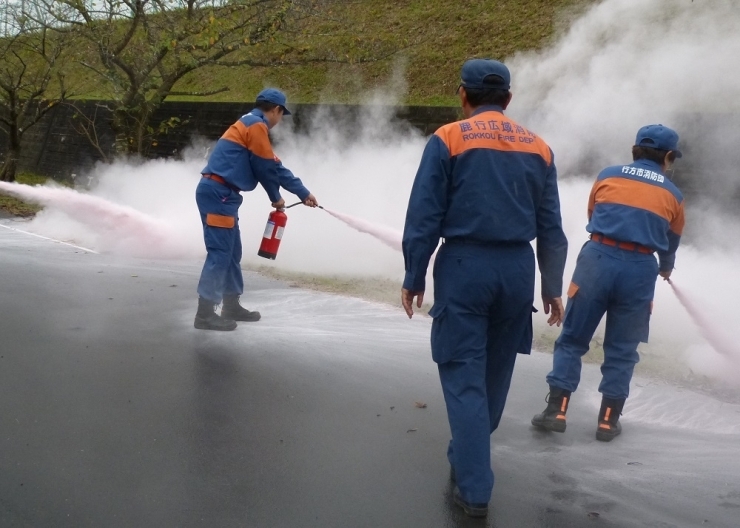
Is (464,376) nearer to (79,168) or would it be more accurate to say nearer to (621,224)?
(621,224)

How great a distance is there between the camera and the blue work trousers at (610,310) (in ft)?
13.9

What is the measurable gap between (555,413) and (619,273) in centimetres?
84

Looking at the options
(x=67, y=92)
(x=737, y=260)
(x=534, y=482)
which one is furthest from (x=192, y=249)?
(x=67, y=92)

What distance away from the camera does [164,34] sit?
555 inches

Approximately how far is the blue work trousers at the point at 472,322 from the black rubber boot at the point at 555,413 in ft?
3.55

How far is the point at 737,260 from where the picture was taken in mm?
7055

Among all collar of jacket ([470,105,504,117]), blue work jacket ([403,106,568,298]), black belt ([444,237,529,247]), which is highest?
collar of jacket ([470,105,504,117])

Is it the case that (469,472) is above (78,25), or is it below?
below

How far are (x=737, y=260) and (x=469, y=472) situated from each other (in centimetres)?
477

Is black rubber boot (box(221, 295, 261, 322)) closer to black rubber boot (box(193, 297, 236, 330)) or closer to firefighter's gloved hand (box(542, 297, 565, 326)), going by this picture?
black rubber boot (box(193, 297, 236, 330))

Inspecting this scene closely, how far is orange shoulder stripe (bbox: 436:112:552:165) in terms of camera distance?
332 cm

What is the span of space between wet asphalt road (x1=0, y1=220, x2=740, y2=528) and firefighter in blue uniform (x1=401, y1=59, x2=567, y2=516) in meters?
0.37

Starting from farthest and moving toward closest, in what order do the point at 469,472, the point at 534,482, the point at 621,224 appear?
the point at 621,224
the point at 534,482
the point at 469,472

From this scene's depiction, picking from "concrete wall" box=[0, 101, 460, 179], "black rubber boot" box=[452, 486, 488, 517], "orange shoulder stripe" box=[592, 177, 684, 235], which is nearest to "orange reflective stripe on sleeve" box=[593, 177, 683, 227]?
"orange shoulder stripe" box=[592, 177, 684, 235]
